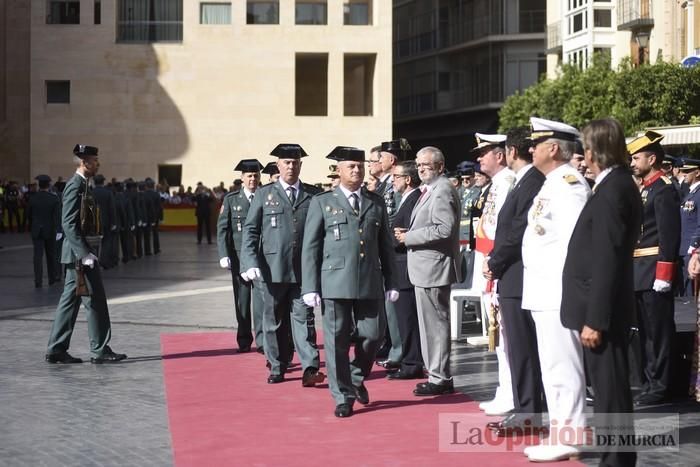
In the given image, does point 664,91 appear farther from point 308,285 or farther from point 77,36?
point 308,285

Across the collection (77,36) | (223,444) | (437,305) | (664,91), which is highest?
(77,36)

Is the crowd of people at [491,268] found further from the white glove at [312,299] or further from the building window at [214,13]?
the building window at [214,13]

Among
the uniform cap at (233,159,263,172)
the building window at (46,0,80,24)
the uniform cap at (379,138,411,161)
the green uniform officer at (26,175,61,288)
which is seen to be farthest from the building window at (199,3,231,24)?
the uniform cap at (379,138,411,161)

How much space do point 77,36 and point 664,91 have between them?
25290mm

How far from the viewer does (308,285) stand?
1012 cm

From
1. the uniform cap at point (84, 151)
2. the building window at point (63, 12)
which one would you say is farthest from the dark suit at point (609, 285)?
the building window at point (63, 12)

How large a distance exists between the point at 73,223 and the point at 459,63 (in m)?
57.9

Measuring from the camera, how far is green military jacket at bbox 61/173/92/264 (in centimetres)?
1251

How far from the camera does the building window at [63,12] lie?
54.2 metres

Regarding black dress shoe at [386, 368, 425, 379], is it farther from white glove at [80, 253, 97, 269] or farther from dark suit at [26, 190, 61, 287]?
dark suit at [26, 190, 61, 287]

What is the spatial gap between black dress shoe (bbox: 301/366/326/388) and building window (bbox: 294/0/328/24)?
145 feet

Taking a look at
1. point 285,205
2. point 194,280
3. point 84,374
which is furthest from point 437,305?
point 194,280

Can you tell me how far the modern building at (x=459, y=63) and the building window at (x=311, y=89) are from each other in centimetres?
1115

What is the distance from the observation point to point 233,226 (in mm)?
13828
